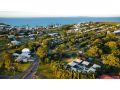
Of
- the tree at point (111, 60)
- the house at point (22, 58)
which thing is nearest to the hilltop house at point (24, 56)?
the house at point (22, 58)

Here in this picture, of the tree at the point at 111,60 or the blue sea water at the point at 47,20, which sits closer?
the tree at the point at 111,60

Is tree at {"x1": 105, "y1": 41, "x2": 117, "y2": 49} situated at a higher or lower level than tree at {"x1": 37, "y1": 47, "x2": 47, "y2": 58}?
higher

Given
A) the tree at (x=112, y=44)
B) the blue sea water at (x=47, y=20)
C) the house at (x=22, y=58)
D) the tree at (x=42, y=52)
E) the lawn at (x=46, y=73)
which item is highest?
the blue sea water at (x=47, y=20)

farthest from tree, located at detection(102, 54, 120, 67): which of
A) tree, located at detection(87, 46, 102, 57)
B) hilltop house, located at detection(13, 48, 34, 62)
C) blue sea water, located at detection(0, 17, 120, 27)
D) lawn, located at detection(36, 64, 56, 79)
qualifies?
hilltop house, located at detection(13, 48, 34, 62)

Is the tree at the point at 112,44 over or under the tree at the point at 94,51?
over

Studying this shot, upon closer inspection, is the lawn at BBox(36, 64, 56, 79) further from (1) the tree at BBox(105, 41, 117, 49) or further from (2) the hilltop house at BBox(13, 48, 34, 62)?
(1) the tree at BBox(105, 41, 117, 49)

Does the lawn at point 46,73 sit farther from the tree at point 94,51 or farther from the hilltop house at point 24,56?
the tree at point 94,51

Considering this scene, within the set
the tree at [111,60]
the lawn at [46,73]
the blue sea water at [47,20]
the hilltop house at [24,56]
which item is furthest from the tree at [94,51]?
the hilltop house at [24,56]
